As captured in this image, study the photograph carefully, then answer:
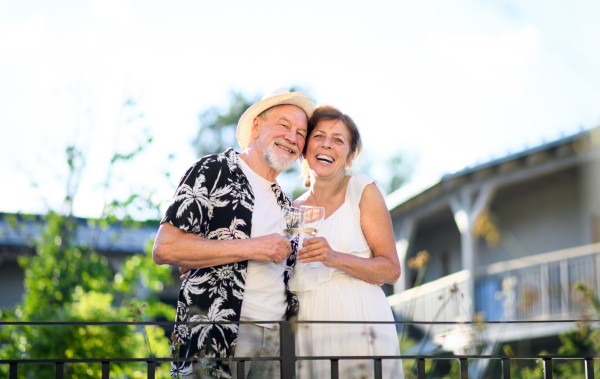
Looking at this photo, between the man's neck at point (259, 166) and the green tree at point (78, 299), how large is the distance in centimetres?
336

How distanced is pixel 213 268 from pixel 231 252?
17cm

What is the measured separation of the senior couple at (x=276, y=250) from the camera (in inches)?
114

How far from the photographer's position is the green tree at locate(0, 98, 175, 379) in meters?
7.40

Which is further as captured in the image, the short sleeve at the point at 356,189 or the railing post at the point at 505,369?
the short sleeve at the point at 356,189

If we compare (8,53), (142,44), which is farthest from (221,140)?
(8,53)

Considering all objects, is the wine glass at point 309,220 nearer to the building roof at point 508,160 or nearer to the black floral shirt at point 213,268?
the black floral shirt at point 213,268

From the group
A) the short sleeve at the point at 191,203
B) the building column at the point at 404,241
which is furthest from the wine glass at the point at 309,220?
the building column at the point at 404,241

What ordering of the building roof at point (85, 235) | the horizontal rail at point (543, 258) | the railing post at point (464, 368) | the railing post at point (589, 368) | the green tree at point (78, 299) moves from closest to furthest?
1. the railing post at point (464, 368)
2. the railing post at point (589, 368)
3. the green tree at point (78, 299)
4. the horizontal rail at point (543, 258)
5. the building roof at point (85, 235)

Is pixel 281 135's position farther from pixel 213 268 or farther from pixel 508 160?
pixel 508 160

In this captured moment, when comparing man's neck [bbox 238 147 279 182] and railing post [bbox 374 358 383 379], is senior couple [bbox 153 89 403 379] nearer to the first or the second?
man's neck [bbox 238 147 279 182]

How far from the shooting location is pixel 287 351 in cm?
256

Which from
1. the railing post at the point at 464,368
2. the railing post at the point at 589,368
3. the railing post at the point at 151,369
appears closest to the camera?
the railing post at the point at 151,369

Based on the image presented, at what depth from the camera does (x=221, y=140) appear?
1129 inches

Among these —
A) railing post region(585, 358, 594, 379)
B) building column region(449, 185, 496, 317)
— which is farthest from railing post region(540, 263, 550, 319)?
railing post region(585, 358, 594, 379)
